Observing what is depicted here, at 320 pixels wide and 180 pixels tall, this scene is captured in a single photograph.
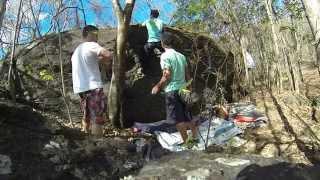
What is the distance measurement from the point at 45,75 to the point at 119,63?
1307 millimetres

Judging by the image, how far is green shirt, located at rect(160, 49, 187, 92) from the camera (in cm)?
662

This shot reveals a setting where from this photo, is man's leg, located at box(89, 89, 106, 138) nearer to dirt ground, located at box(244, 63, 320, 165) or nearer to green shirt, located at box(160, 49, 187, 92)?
green shirt, located at box(160, 49, 187, 92)

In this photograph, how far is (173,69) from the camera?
668 cm

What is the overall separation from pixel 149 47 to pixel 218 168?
4.62 m

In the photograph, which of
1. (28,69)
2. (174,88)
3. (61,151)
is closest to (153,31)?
(28,69)

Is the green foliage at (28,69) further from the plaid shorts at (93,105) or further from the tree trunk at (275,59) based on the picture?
the tree trunk at (275,59)

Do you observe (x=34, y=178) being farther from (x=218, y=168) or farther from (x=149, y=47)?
(x=149, y=47)

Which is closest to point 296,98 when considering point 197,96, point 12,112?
point 197,96

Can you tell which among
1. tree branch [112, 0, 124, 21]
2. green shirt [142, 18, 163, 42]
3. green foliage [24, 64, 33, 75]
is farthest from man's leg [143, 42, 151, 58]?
green foliage [24, 64, 33, 75]

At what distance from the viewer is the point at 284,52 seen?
9.64 meters

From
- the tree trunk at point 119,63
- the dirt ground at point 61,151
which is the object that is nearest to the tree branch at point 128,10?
the tree trunk at point 119,63

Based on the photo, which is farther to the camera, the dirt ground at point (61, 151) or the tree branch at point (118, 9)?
the tree branch at point (118, 9)

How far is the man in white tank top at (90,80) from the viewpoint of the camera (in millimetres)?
6262

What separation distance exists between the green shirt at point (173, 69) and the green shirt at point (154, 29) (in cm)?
201
